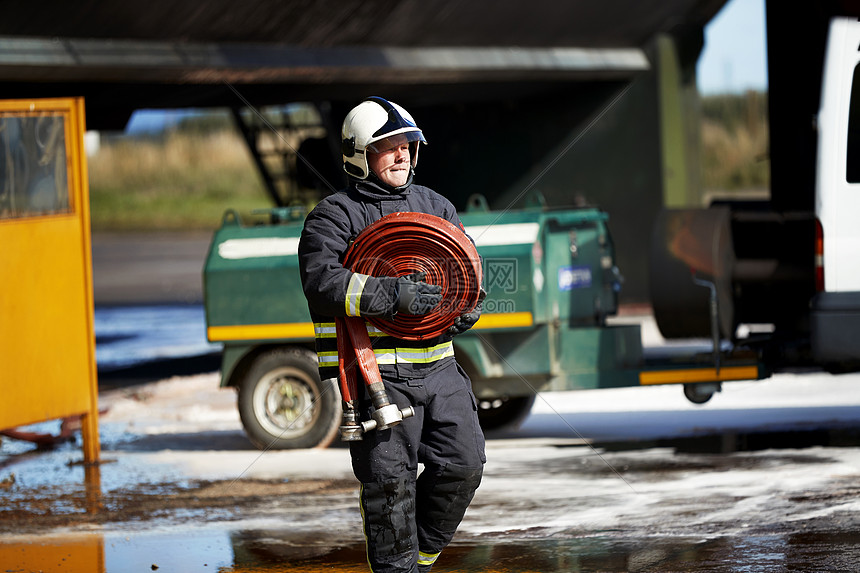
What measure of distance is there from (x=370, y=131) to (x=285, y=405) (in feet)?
14.9

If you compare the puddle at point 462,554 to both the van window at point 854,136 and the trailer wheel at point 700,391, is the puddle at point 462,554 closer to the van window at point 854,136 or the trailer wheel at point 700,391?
the trailer wheel at point 700,391

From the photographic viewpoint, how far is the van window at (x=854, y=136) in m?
8.36

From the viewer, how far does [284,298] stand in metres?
9.16

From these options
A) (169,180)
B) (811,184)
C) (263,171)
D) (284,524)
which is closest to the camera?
(284,524)

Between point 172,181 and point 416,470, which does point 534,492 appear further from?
point 172,181

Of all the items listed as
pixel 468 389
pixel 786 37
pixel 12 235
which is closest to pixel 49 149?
pixel 12 235

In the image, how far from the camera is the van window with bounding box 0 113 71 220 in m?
8.68

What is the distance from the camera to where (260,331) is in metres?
9.22

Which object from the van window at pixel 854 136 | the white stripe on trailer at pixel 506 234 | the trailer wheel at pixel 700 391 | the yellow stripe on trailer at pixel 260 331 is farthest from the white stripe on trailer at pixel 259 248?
the van window at pixel 854 136

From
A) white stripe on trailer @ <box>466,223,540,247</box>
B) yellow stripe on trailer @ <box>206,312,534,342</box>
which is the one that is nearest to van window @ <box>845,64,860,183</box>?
white stripe on trailer @ <box>466,223,540,247</box>

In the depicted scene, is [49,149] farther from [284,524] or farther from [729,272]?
[729,272]

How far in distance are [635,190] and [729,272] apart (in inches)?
292

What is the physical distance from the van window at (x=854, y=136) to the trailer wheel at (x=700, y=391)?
1.72 metres

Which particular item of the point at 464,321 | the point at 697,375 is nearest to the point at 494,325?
the point at 697,375
